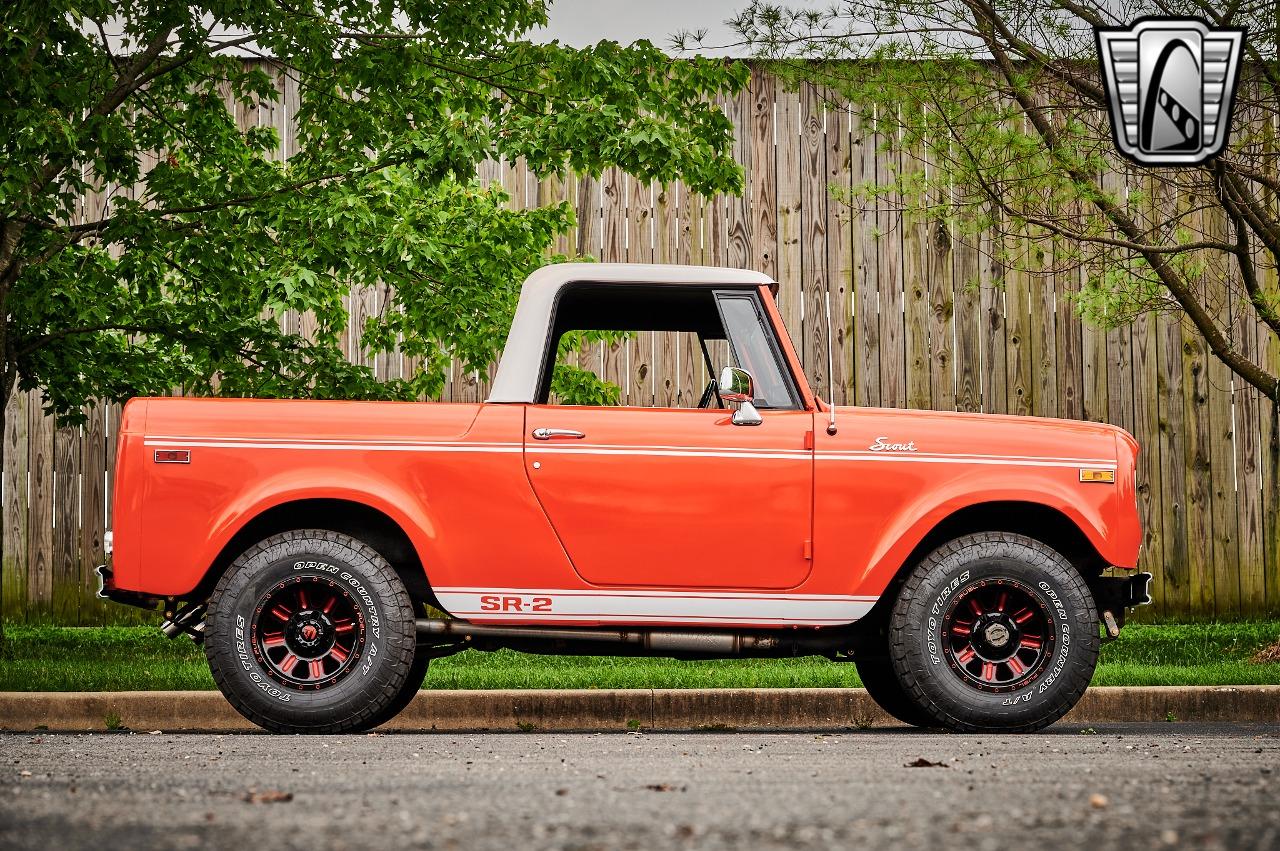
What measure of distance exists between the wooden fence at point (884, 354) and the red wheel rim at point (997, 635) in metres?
4.77

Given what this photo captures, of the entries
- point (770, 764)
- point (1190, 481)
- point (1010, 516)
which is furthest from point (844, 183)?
point (770, 764)

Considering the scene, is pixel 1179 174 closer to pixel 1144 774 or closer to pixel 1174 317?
pixel 1174 317

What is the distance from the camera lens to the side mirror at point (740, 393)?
5867mm

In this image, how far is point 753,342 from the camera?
627 centimetres

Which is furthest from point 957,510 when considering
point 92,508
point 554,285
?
point 92,508

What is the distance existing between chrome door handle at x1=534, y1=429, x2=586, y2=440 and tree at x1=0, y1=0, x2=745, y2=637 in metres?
2.37

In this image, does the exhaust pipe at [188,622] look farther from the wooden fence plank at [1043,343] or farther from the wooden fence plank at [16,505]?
the wooden fence plank at [1043,343]

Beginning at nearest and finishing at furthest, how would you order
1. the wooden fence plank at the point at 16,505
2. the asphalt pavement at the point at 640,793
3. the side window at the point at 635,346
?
the asphalt pavement at the point at 640,793
the side window at the point at 635,346
the wooden fence plank at the point at 16,505

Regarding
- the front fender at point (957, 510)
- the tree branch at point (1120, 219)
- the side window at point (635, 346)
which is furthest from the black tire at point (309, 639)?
the tree branch at point (1120, 219)

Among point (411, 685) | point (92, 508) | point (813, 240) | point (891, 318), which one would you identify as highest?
point (813, 240)

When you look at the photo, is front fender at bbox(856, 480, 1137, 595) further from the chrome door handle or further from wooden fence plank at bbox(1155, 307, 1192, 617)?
wooden fence plank at bbox(1155, 307, 1192, 617)

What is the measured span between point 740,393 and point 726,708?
2043mm

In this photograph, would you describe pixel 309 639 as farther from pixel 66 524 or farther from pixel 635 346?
pixel 66 524

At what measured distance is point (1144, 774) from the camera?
4.21 metres
